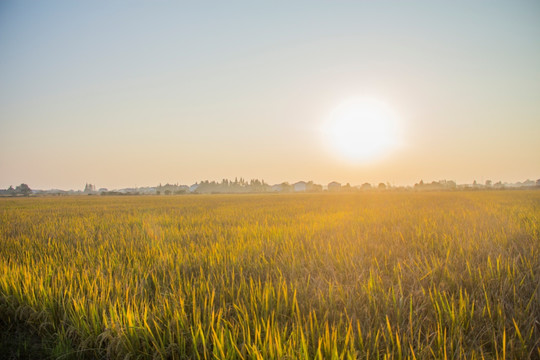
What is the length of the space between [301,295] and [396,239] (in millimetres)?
2502

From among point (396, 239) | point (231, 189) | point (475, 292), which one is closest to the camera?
point (475, 292)

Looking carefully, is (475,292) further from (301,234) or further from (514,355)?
(301,234)

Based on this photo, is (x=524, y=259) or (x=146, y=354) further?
(x=524, y=259)

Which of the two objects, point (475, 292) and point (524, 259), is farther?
point (524, 259)

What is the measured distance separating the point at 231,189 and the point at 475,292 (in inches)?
4883

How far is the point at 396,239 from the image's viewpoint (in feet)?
12.4

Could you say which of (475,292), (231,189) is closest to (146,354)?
(475,292)

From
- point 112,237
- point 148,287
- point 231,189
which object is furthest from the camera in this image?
point 231,189

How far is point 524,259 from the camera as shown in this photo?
8.35 ft

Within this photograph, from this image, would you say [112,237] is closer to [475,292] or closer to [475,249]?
[475,292]

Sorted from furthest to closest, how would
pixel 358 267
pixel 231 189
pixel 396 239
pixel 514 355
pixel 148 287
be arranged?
pixel 231 189 → pixel 396 239 → pixel 358 267 → pixel 148 287 → pixel 514 355

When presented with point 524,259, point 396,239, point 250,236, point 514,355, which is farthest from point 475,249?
point 250,236

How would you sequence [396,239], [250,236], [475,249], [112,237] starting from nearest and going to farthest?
[475,249] → [396,239] → [250,236] → [112,237]

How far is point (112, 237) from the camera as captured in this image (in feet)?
15.8
